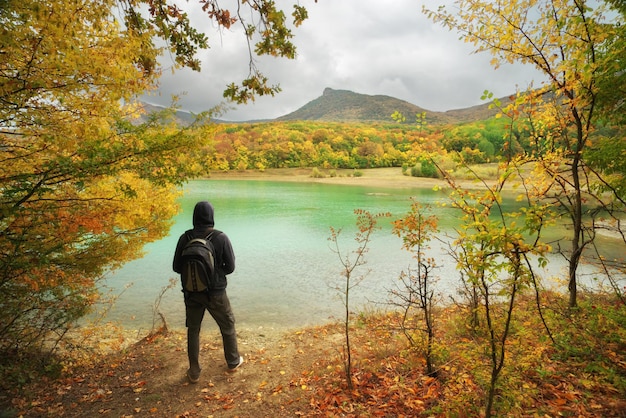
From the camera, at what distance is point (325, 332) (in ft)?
21.1

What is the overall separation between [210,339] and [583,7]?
6.90 metres

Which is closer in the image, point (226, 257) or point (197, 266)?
point (197, 266)

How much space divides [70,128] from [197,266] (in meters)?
1.82

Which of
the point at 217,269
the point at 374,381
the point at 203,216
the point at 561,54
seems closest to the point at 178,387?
the point at 217,269

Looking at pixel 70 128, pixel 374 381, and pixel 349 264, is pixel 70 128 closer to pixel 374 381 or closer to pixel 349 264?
pixel 349 264

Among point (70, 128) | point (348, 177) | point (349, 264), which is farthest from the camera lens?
point (348, 177)

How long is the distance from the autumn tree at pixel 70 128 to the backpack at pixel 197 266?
0.88 m

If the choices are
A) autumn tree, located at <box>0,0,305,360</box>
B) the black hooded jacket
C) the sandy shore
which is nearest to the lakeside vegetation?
autumn tree, located at <box>0,0,305,360</box>

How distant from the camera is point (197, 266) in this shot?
12.1ft

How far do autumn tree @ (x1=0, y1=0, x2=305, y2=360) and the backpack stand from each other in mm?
876

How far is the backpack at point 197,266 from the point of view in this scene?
12.0 feet

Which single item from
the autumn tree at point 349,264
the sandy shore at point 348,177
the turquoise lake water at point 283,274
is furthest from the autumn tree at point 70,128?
the sandy shore at point 348,177

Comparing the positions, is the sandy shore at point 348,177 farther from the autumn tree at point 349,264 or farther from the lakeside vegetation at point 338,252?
the lakeside vegetation at point 338,252

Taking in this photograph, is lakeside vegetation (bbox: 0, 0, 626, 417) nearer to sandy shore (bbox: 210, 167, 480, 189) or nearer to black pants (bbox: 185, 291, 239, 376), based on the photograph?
black pants (bbox: 185, 291, 239, 376)
